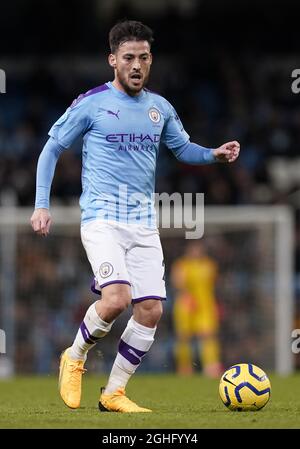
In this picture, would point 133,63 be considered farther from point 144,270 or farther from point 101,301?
point 101,301

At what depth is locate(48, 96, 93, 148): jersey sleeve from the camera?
7590 mm

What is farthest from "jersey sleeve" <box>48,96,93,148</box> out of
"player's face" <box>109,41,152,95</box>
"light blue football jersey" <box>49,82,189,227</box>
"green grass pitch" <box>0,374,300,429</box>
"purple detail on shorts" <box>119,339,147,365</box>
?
"green grass pitch" <box>0,374,300,429</box>

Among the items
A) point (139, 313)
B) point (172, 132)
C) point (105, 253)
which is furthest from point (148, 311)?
point (172, 132)

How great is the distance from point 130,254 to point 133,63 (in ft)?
4.08

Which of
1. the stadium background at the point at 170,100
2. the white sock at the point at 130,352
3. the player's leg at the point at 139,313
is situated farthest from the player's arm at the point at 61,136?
the stadium background at the point at 170,100

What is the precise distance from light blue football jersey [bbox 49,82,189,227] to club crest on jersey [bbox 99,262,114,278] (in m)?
0.34

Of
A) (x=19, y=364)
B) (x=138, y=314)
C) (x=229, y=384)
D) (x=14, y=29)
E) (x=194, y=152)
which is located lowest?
(x=19, y=364)

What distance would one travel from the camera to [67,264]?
53.9ft

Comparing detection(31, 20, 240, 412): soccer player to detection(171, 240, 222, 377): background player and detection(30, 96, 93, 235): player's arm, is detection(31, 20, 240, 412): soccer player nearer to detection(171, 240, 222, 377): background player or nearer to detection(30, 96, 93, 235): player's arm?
detection(30, 96, 93, 235): player's arm

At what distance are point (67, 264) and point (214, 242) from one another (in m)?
2.17
